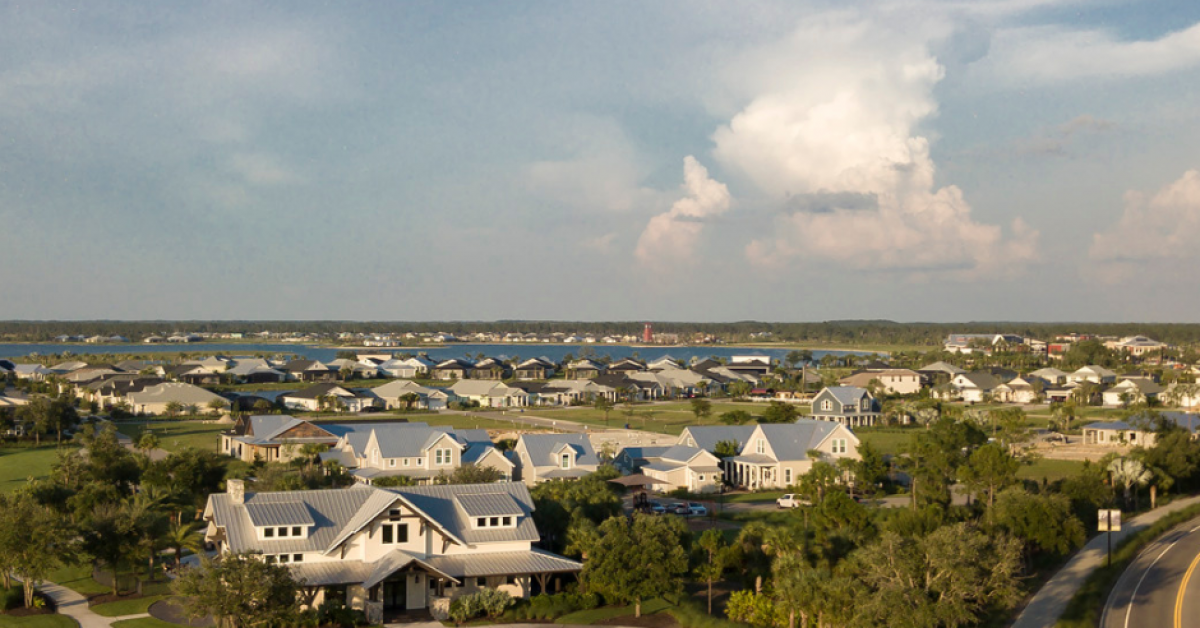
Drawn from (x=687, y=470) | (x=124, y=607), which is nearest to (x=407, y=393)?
(x=687, y=470)

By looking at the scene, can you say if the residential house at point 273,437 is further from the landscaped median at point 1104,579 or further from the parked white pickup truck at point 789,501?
the landscaped median at point 1104,579

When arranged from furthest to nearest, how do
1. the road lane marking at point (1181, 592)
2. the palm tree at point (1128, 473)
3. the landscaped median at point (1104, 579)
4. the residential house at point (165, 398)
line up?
the residential house at point (165, 398), the palm tree at point (1128, 473), the road lane marking at point (1181, 592), the landscaped median at point (1104, 579)

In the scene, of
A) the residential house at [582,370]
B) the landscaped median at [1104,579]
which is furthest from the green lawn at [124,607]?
the residential house at [582,370]

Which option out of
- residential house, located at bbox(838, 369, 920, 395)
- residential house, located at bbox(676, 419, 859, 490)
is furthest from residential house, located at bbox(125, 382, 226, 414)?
residential house, located at bbox(838, 369, 920, 395)

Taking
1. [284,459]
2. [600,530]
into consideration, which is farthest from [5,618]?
[284,459]

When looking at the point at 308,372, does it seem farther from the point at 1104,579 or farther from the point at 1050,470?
the point at 1104,579

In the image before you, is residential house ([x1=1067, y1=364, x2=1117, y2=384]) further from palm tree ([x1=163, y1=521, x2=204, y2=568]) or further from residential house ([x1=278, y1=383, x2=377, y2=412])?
palm tree ([x1=163, y1=521, x2=204, y2=568])

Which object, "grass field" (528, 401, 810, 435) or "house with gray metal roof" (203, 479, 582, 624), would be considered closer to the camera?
"house with gray metal roof" (203, 479, 582, 624)
